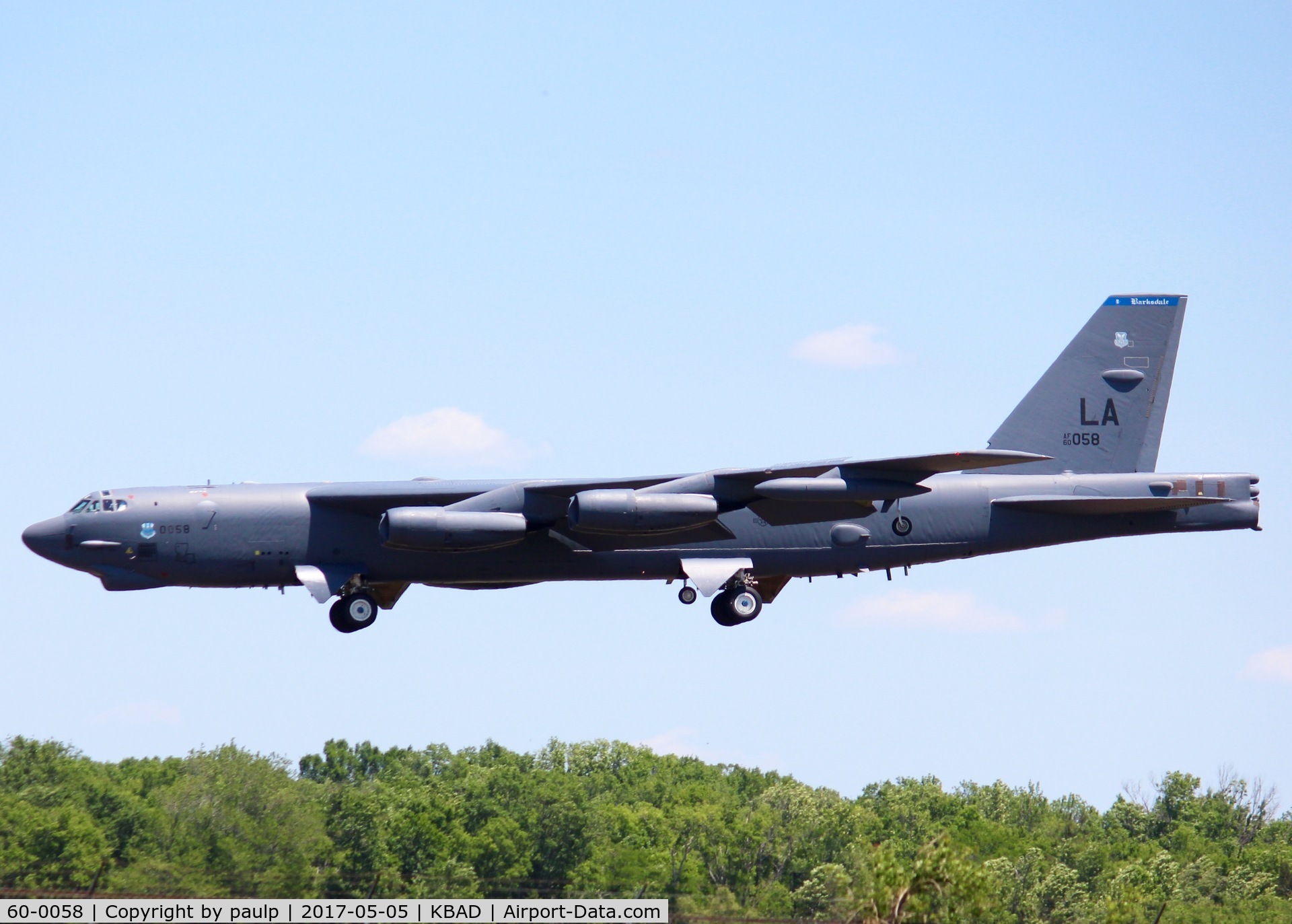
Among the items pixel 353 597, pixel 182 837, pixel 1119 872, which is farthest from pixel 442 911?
pixel 1119 872

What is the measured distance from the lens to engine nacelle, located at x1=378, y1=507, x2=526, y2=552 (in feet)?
87.6

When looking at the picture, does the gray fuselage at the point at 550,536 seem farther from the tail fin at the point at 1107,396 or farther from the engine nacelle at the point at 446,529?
the tail fin at the point at 1107,396

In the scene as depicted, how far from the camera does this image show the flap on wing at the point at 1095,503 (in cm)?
3062

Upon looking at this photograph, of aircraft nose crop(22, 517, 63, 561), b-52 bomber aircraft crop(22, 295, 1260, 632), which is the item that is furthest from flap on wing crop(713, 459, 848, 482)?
aircraft nose crop(22, 517, 63, 561)

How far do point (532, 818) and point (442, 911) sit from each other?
3855cm

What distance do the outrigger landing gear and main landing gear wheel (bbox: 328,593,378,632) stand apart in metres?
6.51

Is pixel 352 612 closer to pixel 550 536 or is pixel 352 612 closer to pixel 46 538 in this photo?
pixel 550 536

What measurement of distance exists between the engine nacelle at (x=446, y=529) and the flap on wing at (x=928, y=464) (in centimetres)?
590

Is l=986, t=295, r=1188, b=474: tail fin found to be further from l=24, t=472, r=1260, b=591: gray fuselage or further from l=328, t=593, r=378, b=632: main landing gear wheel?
l=328, t=593, r=378, b=632: main landing gear wheel

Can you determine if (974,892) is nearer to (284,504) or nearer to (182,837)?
(284,504)

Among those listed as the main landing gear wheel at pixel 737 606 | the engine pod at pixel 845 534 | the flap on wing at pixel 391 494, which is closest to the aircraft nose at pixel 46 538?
the flap on wing at pixel 391 494

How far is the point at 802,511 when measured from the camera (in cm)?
2956

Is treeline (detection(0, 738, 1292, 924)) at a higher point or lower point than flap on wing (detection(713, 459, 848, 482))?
lower

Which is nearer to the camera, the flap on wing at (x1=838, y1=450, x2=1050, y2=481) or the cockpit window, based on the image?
the flap on wing at (x1=838, y1=450, x2=1050, y2=481)
